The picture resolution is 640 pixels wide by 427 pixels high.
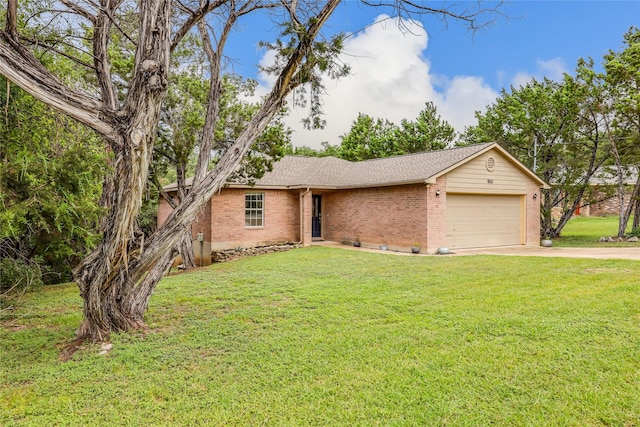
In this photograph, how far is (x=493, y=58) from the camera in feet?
53.6

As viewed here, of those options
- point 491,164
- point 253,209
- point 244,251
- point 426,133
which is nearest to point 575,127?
point 491,164

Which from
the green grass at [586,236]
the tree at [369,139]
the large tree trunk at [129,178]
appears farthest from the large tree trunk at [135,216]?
the tree at [369,139]

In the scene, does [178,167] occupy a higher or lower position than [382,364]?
higher

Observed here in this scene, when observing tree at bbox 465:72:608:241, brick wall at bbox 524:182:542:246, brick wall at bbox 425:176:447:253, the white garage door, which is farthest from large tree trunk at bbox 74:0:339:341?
tree at bbox 465:72:608:241

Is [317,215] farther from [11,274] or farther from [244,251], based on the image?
[11,274]

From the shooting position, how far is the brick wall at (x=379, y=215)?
14117mm

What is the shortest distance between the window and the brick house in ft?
0.14

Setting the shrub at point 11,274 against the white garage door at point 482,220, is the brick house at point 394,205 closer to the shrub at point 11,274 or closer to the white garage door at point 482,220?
the white garage door at point 482,220

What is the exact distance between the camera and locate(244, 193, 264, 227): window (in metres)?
17.0

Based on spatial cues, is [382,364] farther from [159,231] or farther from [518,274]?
[518,274]

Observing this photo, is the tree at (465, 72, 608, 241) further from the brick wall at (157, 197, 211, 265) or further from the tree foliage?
the brick wall at (157, 197, 211, 265)

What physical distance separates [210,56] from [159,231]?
14.6 feet

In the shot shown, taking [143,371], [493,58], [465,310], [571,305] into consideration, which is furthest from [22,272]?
[493,58]

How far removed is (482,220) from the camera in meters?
15.4
